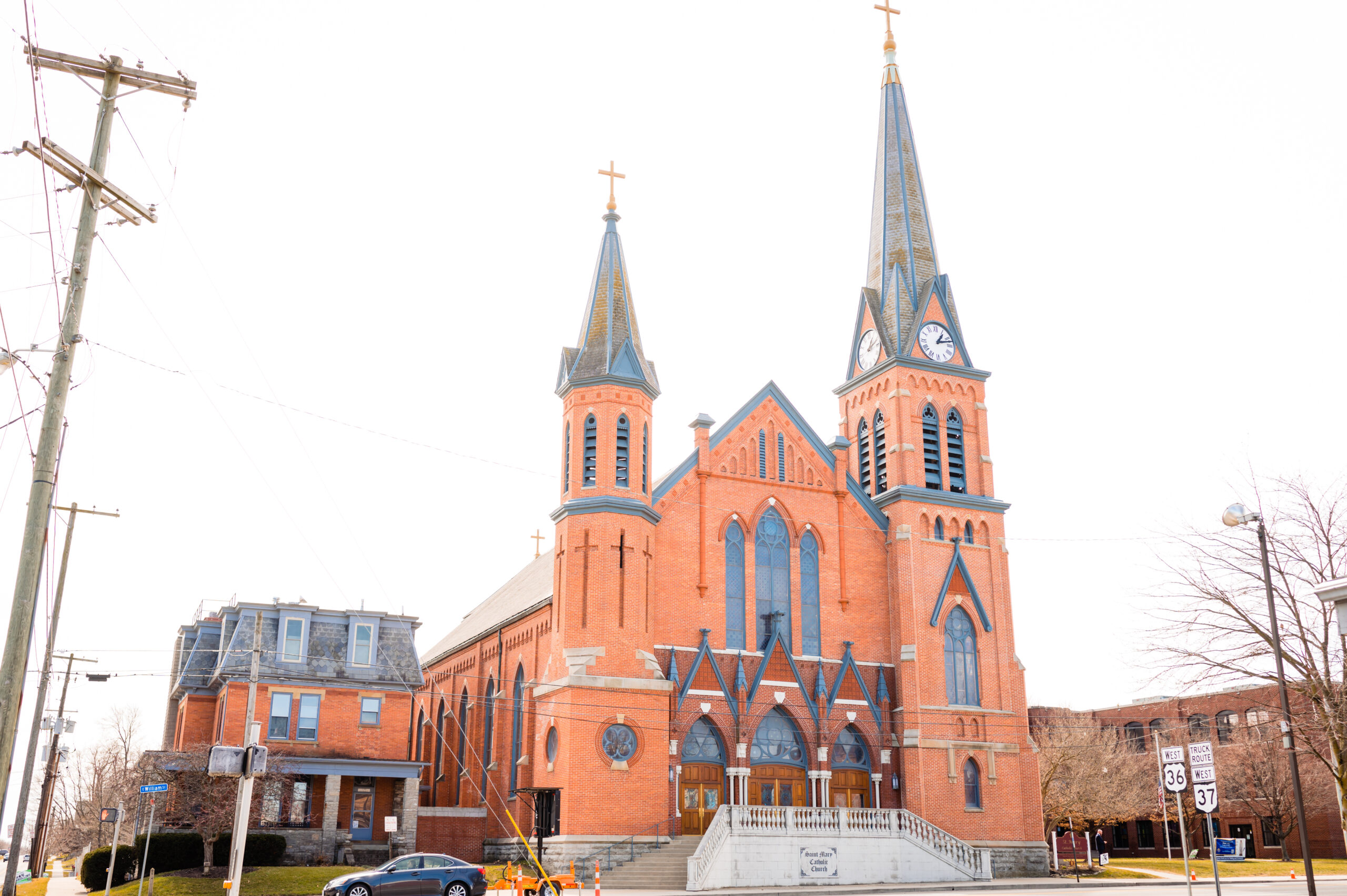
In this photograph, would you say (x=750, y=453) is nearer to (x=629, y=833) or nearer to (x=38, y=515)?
(x=629, y=833)

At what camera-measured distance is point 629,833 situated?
37062 millimetres

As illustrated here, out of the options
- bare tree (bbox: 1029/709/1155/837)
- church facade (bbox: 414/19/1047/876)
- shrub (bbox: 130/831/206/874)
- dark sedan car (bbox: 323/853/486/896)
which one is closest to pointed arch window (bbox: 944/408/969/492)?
church facade (bbox: 414/19/1047/876)

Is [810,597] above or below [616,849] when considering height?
above

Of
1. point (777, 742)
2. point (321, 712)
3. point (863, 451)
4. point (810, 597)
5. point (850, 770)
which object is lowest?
point (850, 770)

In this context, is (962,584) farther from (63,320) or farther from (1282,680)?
(63,320)

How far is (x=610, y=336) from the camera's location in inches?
1684

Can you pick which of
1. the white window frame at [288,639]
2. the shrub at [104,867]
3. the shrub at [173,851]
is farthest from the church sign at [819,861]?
the shrub at [104,867]

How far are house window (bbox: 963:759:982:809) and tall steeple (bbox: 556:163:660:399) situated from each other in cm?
1788

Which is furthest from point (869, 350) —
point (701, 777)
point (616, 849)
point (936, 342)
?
point (616, 849)

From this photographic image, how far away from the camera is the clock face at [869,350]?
158ft

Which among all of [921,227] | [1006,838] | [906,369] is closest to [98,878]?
[1006,838]

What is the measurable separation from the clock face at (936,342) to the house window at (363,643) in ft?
82.4

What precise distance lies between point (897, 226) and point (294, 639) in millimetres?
30530

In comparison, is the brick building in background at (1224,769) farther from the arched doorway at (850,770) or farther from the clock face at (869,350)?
the clock face at (869,350)
